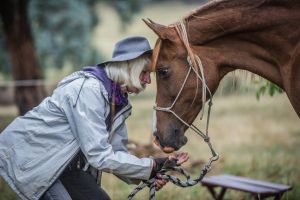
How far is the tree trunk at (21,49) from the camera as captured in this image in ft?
36.1

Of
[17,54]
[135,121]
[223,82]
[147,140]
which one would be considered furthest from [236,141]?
[223,82]

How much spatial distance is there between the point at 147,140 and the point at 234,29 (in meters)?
7.12

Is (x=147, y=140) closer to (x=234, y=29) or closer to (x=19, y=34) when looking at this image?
(x=19, y=34)

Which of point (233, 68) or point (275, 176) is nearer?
point (233, 68)

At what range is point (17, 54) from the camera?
11.2 metres

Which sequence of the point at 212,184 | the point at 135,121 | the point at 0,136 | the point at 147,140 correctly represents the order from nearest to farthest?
the point at 0,136
the point at 212,184
the point at 147,140
the point at 135,121

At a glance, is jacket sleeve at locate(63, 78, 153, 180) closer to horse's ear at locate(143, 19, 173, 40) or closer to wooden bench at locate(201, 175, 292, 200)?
horse's ear at locate(143, 19, 173, 40)

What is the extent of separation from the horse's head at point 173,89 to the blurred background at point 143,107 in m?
0.29

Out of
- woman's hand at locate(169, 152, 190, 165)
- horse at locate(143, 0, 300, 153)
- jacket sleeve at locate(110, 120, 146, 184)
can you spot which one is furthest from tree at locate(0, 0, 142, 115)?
woman's hand at locate(169, 152, 190, 165)

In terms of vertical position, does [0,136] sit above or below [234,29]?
below

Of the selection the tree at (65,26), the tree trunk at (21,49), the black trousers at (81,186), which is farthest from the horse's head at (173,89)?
the tree at (65,26)

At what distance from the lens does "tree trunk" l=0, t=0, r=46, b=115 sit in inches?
434

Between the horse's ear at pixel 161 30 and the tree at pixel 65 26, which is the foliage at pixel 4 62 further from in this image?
the horse's ear at pixel 161 30

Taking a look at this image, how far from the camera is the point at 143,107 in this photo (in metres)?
18.0
